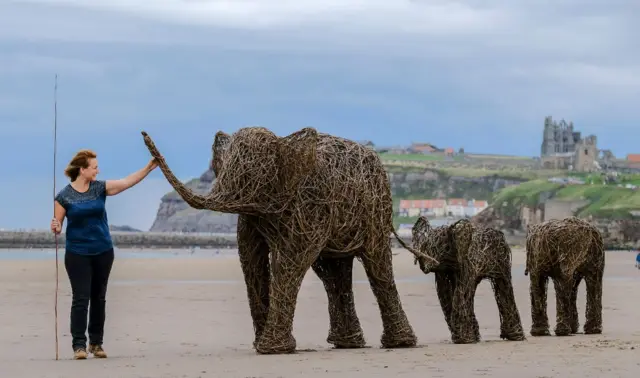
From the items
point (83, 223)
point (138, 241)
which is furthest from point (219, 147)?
point (138, 241)

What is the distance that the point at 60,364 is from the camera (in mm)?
11961

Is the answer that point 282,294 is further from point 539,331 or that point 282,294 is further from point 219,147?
point 539,331

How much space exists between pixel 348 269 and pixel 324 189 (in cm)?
176

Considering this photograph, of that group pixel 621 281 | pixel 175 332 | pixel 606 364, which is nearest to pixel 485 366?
pixel 606 364

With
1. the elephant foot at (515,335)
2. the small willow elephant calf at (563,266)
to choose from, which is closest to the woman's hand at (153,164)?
the elephant foot at (515,335)

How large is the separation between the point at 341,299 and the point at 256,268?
5.16 feet

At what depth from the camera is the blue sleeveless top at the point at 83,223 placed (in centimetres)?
1220

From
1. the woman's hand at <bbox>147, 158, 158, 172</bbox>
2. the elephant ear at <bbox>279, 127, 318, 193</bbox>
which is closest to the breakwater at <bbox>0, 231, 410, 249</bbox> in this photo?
the elephant ear at <bbox>279, 127, 318, 193</bbox>

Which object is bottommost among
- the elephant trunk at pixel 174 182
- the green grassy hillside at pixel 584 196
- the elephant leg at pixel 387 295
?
the elephant leg at pixel 387 295

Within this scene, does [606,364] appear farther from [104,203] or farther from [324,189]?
[104,203]

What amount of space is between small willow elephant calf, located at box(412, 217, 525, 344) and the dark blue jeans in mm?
4580

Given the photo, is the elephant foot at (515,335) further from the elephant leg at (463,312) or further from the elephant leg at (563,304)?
the elephant leg at (563,304)

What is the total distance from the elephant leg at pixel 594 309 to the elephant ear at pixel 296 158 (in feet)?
21.1

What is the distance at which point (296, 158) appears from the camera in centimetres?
1309
